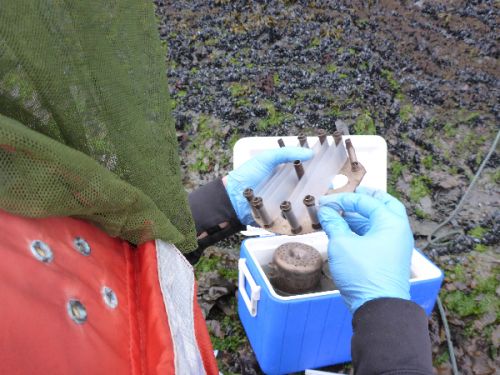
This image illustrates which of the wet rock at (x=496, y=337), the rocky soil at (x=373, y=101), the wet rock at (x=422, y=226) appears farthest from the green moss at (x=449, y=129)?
the wet rock at (x=496, y=337)

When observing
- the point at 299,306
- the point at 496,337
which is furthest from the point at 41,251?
the point at 496,337

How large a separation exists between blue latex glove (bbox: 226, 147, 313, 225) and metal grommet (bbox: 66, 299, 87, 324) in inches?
50.0

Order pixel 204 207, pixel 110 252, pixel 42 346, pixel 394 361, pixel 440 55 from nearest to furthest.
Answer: pixel 42 346
pixel 110 252
pixel 394 361
pixel 204 207
pixel 440 55

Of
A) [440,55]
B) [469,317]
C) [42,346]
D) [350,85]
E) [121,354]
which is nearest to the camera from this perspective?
[42,346]

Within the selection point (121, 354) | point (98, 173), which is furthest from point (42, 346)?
point (98, 173)

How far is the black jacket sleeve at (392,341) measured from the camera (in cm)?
121

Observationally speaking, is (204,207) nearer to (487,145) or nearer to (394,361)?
(394,361)

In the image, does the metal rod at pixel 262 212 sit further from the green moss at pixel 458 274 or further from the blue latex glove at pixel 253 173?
the green moss at pixel 458 274

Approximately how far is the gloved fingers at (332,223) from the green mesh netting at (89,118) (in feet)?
2.24

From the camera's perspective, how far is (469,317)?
2.63m

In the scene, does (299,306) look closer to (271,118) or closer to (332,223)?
(332,223)

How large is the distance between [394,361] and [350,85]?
11.5ft

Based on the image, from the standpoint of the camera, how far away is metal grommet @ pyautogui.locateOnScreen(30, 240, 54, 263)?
0.71 m

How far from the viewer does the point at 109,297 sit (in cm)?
83
